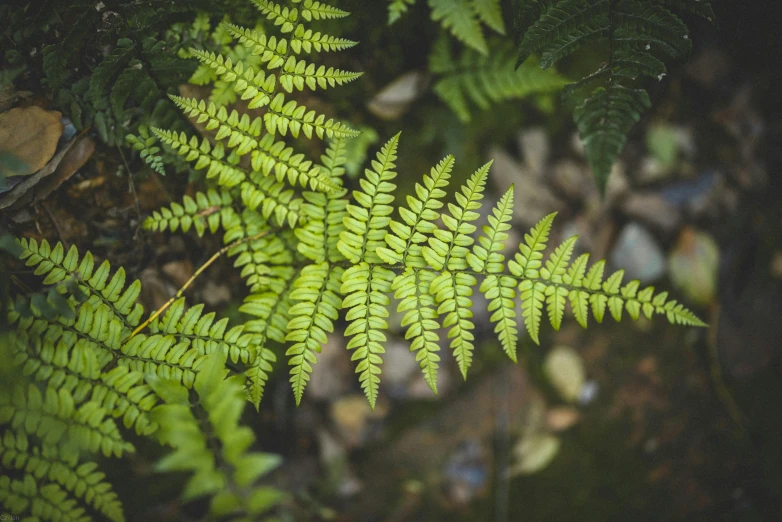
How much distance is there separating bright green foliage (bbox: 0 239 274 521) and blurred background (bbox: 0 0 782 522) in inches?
15.9

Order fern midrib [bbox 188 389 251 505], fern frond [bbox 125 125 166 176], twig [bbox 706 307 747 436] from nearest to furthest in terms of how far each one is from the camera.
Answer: fern midrib [bbox 188 389 251 505], fern frond [bbox 125 125 166 176], twig [bbox 706 307 747 436]

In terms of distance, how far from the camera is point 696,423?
3270 mm

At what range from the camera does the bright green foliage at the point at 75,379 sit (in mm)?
1782

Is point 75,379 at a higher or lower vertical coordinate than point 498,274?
lower

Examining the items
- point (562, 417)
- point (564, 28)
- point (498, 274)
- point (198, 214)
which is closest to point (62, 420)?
point (198, 214)

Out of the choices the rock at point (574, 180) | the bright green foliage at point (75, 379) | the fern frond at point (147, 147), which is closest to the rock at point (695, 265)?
the rock at point (574, 180)

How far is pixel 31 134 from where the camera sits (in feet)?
6.35

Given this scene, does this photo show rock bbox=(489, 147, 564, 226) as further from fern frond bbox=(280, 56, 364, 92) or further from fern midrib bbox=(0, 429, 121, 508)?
fern midrib bbox=(0, 429, 121, 508)

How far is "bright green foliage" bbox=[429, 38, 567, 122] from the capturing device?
2.87 meters

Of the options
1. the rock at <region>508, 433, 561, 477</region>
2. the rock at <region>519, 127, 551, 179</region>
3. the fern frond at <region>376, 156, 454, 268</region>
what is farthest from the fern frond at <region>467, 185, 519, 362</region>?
the rock at <region>519, 127, 551, 179</region>

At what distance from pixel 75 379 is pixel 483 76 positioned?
290 centimetres

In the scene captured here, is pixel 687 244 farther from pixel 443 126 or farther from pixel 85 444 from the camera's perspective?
pixel 85 444

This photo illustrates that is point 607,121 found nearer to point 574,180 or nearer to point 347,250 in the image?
point 347,250

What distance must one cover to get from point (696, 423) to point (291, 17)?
3.91m
